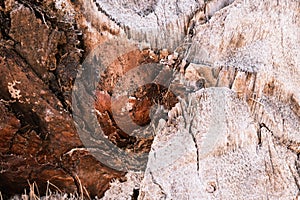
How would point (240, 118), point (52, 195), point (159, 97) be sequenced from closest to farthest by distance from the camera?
point (240, 118) < point (159, 97) < point (52, 195)

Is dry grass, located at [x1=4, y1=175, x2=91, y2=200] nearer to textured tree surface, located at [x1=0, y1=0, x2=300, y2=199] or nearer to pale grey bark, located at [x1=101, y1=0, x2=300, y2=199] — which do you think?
textured tree surface, located at [x1=0, y1=0, x2=300, y2=199]

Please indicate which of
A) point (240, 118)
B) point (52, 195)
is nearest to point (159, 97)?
point (240, 118)

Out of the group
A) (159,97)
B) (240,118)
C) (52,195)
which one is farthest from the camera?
(52,195)

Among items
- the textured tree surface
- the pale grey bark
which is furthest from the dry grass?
the pale grey bark

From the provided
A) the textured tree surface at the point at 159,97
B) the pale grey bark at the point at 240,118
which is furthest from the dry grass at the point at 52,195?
the pale grey bark at the point at 240,118

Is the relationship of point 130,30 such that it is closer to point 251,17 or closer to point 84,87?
point 84,87

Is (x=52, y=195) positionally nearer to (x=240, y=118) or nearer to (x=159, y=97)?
(x=159, y=97)

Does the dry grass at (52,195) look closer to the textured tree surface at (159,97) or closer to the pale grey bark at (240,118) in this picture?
the textured tree surface at (159,97)

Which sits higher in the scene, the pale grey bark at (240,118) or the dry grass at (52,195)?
the pale grey bark at (240,118)
